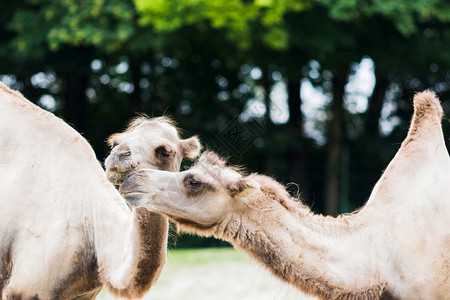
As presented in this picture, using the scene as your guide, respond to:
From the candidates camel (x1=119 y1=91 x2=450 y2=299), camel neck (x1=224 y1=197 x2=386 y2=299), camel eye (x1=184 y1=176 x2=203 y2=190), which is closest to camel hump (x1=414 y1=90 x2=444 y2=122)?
camel (x1=119 y1=91 x2=450 y2=299)

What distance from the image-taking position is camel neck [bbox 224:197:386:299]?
384cm

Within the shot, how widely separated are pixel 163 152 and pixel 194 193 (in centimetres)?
59

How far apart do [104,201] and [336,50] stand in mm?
12273

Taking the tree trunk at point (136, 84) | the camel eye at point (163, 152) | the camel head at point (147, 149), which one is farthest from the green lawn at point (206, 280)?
the tree trunk at point (136, 84)

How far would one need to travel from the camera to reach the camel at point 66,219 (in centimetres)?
433

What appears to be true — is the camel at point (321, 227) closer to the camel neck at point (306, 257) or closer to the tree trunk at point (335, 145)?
the camel neck at point (306, 257)

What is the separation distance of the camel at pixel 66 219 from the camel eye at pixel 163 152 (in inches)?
1.6

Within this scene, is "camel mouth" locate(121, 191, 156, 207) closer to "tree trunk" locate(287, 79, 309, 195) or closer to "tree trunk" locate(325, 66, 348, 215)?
"tree trunk" locate(325, 66, 348, 215)

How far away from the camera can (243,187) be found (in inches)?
152

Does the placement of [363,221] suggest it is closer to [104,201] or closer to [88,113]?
[104,201]

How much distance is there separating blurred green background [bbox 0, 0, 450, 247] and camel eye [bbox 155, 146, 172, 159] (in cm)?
892

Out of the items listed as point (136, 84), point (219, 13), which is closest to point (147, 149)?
point (219, 13)

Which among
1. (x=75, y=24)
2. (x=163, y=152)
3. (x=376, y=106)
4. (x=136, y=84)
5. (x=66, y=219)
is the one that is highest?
(x=163, y=152)

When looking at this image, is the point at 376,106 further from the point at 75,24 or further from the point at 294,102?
the point at 75,24
